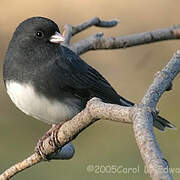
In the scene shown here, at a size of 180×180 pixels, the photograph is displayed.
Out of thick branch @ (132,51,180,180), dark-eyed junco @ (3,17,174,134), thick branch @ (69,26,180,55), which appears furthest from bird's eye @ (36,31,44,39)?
thick branch @ (132,51,180,180)

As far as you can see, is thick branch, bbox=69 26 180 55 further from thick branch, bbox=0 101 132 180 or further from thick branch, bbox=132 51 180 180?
thick branch, bbox=132 51 180 180

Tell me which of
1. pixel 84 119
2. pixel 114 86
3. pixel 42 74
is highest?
pixel 84 119

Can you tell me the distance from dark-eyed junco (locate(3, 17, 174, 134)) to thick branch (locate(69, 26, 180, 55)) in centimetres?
10

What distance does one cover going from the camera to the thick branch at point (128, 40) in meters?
2.90

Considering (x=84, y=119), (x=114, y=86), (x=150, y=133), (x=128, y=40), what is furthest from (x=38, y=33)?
(x=114, y=86)

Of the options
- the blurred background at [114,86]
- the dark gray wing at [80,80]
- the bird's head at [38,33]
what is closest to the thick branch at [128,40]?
the dark gray wing at [80,80]

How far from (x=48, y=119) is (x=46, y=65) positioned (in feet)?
0.80

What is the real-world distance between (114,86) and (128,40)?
7.74ft

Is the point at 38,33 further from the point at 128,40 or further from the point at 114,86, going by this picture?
the point at 114,86

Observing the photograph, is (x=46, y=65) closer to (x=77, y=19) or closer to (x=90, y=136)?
(x=90, y=136)

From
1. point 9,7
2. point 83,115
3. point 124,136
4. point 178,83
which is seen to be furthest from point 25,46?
point 9,7

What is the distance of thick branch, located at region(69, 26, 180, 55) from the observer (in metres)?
2.90

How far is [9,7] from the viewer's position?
5910 mm

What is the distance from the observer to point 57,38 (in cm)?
270
